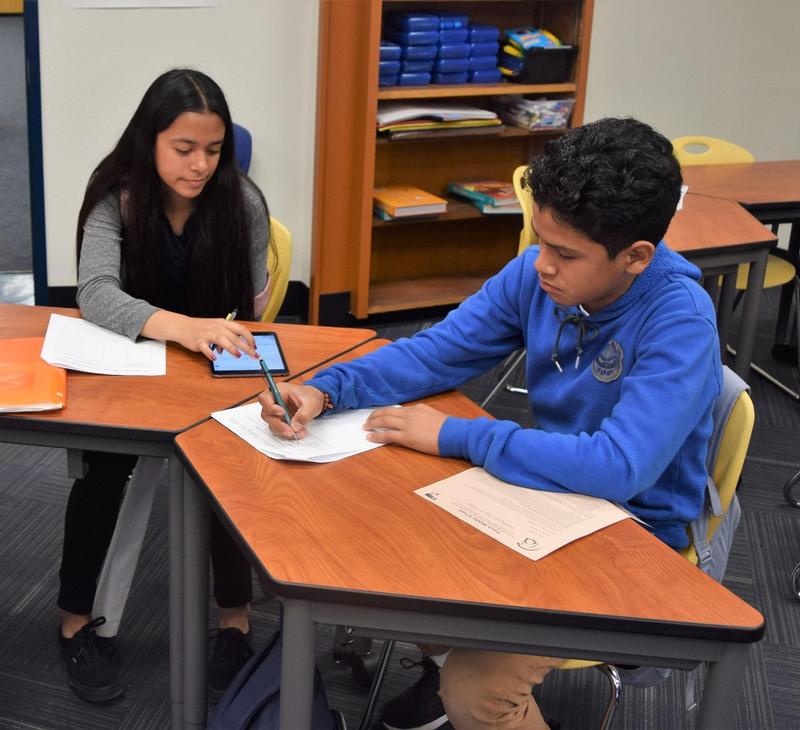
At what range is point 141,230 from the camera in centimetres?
214

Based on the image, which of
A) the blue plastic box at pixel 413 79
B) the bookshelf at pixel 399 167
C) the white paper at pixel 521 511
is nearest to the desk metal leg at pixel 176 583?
the white paper at pixel 521 511

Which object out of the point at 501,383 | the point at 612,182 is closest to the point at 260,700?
the point at 612,182

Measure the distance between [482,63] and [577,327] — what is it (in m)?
2.51

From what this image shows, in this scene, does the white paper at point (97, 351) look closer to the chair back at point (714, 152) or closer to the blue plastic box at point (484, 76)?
the blue plastic box at point (484, 76)

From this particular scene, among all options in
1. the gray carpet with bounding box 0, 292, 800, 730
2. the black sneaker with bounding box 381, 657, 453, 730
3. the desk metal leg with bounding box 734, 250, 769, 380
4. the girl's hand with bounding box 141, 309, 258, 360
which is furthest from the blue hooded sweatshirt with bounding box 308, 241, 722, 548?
the desk metal leg with bounding box 734, 250, 769, 380

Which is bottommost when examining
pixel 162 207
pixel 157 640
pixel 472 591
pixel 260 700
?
pixel 157 640

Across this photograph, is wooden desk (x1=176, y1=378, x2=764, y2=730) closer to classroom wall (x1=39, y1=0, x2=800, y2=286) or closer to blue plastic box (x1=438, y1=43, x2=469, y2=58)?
classroom wall (x1=39, y1=0, x2=800, y2=286)

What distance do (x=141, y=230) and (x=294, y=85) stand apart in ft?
6.35

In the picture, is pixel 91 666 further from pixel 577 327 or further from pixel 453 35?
pixel 453 35

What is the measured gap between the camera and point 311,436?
1.67 metres

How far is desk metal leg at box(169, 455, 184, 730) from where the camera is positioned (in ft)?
5.63

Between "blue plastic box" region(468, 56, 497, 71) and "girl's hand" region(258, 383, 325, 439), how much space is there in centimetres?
254

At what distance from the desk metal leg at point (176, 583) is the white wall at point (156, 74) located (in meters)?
2.30

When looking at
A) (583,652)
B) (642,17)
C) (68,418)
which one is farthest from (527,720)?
(642,17)
